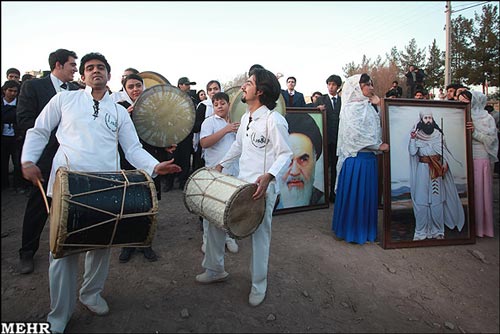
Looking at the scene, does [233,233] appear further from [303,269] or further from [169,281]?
[303,269]

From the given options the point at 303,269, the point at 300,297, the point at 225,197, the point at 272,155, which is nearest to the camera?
the point at 225,197

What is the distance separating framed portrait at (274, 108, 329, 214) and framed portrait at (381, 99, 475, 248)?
1.47 metres

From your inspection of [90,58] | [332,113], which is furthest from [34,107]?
[332,113]

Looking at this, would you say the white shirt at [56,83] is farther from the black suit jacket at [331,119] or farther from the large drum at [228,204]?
the black suit jacket at [331,119]

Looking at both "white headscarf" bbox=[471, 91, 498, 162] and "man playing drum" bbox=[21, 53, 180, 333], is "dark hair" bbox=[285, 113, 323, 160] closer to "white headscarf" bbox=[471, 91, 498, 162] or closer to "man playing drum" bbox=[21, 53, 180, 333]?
"white headscarf" bbox=[471, 91, 498, 162]

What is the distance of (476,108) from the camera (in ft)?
15.2

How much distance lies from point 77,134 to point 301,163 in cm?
353

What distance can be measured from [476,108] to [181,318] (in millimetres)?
4559

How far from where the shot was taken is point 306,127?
211 inches

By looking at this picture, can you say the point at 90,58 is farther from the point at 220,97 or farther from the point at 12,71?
the point at 12,71

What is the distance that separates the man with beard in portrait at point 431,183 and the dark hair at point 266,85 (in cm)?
221

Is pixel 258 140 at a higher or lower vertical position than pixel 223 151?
higher

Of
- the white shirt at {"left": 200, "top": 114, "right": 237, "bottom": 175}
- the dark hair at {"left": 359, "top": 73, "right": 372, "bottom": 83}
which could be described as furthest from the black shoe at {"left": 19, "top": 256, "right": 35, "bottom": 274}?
the dark hair at {"left": 359, "top": 73, "right": 372, "bottom": 83}

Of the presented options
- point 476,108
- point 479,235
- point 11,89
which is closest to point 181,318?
point 479,235
